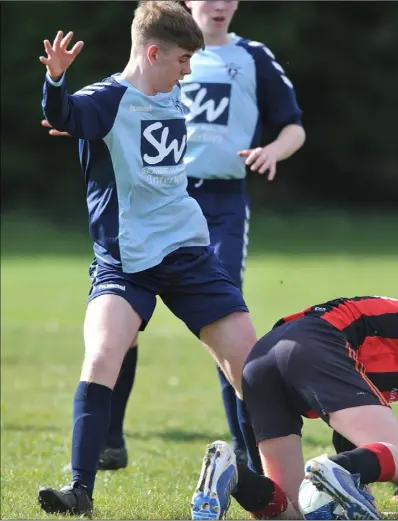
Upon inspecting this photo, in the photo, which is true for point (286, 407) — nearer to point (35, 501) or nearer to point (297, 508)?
point (297, 508)

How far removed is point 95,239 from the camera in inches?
188

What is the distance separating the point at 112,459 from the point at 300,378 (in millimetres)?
1938

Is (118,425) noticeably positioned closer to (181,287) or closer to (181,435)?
(181,435)

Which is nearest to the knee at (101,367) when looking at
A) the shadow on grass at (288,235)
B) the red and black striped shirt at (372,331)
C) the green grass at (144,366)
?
the green grass at (144,366)

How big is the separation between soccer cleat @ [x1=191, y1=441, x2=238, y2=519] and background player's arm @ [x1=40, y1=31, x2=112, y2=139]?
1.32 metres

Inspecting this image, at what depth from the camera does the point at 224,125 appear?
5945 millimetres

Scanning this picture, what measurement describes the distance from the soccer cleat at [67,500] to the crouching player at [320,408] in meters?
0.47

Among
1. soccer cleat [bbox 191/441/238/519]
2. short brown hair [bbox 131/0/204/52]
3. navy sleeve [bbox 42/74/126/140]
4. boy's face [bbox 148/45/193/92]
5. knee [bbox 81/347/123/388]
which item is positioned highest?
short brown hair [bbox 131/0/204/52]

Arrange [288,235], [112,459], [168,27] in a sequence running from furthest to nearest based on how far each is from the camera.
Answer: [288,235], [112,459], [168,27]

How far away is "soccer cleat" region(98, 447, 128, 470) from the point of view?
5.75 m

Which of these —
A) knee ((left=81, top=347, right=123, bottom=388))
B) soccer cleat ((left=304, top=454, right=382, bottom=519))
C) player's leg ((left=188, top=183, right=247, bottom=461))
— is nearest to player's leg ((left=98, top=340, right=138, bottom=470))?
player's leg ((left=188, top=183, right=247, bottom=461))

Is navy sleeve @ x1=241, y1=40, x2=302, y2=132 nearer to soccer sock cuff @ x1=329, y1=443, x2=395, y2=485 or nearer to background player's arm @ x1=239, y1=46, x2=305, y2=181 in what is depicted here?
background player's arm @ x1=239, y1=46, x2=305, y2=181

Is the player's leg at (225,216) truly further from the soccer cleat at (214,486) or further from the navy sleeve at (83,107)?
the soccer cleat at (214,486)

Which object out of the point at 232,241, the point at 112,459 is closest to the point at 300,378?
the point at 232,241
